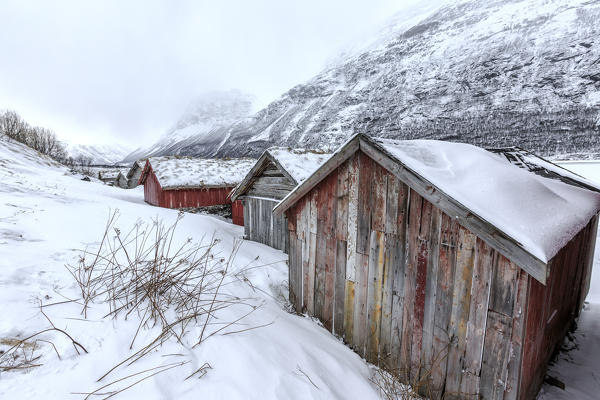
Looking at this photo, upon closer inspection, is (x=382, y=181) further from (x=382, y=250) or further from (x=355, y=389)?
(x=355, y=389)

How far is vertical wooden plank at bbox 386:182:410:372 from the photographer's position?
3.31 meters

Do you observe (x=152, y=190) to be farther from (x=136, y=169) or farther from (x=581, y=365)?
(x=581, y=365)

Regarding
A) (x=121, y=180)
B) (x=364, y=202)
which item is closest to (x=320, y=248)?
(x=364, y=202)

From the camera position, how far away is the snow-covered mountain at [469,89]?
167ft

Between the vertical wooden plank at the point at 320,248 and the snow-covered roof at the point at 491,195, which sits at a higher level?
the snow-covered roof at the point at 491,195

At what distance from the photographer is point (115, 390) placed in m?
1.95

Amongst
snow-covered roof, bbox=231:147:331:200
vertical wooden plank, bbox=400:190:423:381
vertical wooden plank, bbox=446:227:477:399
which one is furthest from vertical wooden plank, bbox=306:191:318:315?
snow-covered roof, bbox=231:147:331:200

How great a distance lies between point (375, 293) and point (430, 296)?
0.77 meters

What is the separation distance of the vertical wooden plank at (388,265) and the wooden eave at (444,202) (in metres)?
0.29

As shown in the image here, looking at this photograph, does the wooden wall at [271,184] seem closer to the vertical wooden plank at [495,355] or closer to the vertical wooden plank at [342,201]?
the vertical wooden plank at [342,201]

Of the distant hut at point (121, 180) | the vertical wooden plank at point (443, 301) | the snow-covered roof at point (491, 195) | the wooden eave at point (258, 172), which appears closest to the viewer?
the snow-covered roof at point (491, 195)

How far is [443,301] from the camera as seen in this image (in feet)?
9.98

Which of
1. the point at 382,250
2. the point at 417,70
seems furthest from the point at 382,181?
the point at 417,70

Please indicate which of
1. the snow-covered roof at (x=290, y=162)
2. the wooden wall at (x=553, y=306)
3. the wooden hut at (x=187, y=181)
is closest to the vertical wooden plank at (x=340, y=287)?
the wooden wall at (x=553, y=306)
